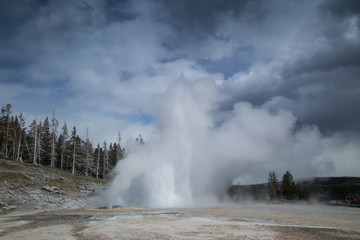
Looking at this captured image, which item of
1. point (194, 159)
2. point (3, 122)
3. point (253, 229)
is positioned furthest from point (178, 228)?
point (3, 122)

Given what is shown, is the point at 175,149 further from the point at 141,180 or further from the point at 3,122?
the point at 3,122

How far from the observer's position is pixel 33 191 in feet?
94.8

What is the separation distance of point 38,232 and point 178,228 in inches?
281

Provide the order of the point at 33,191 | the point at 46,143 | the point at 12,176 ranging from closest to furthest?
the point at 33,191
the point at 12,176
the point at 46,143

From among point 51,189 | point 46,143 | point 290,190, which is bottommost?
point 290,190

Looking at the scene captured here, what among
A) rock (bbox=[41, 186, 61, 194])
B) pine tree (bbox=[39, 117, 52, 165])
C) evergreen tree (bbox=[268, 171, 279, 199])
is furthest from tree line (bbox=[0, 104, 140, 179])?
evergreen tree (bbox=[268, 171, 279, 199])

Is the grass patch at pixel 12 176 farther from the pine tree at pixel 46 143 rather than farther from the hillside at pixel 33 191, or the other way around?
the pine tree at pixel 46 143

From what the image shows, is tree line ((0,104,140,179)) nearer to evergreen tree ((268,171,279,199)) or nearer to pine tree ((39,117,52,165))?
pine tree ((39,117,52,165))

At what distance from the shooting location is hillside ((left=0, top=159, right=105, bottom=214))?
25.0m

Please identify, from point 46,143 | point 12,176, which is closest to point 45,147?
point 46,143

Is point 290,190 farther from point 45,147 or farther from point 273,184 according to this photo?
point 45,147

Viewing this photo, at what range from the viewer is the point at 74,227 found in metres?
13.6

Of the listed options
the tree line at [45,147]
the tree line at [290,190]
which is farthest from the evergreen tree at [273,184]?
the tree line at [45,147]

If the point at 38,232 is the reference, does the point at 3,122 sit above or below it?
above
